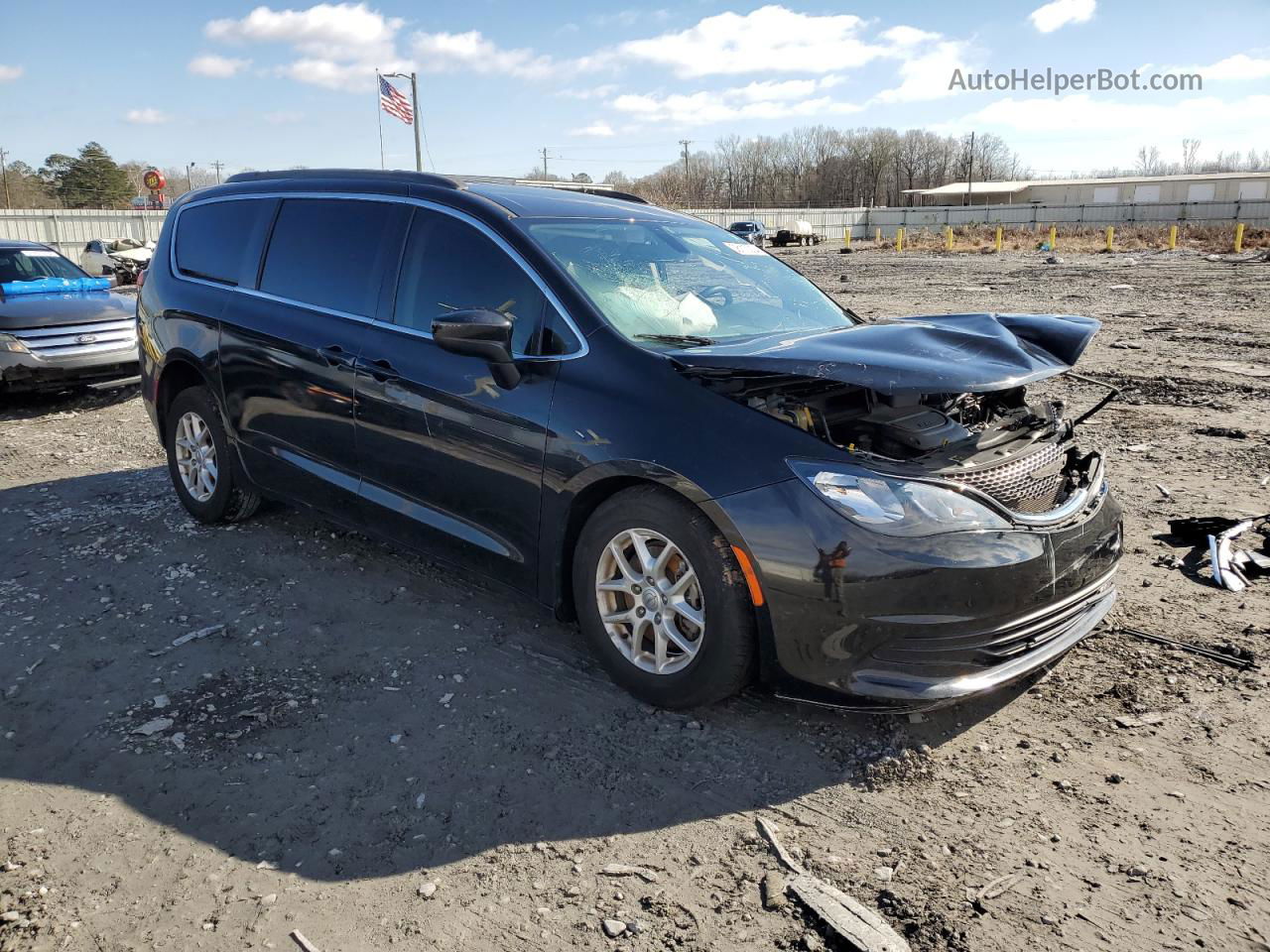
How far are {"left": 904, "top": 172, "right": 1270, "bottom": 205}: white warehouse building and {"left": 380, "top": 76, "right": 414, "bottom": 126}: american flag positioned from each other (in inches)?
2329

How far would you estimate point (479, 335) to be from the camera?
355 centimetres

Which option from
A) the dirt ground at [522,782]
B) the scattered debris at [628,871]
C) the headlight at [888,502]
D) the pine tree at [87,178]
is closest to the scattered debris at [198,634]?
the dirt ground at [522,782]

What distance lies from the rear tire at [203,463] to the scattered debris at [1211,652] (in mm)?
4555

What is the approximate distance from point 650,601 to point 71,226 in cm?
4354

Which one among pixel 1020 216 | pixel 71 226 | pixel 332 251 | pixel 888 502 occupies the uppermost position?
pixel 1020 216

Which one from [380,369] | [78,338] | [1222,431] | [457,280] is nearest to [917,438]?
[457,280]

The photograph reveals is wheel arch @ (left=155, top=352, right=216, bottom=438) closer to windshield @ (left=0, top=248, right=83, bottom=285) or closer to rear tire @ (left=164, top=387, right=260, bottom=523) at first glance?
rear tire @ (left=164, top=387, right=260, bottom=523)

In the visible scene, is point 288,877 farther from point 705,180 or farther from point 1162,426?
point 705,180

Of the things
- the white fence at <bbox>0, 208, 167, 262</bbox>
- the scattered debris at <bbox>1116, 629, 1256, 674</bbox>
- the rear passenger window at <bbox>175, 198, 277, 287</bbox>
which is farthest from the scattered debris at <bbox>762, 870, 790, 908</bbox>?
the white fence at <bbox>0, 208, 167, 262</bbox>

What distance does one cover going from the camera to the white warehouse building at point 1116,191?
3145 inches

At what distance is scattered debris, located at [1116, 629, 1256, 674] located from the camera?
3787 mm

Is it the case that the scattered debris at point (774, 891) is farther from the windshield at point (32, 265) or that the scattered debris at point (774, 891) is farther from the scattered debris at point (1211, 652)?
the windshield at point (32, 265)

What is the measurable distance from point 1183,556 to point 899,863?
3193 mm

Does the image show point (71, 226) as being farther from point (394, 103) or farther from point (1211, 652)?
point (1211, 652)
